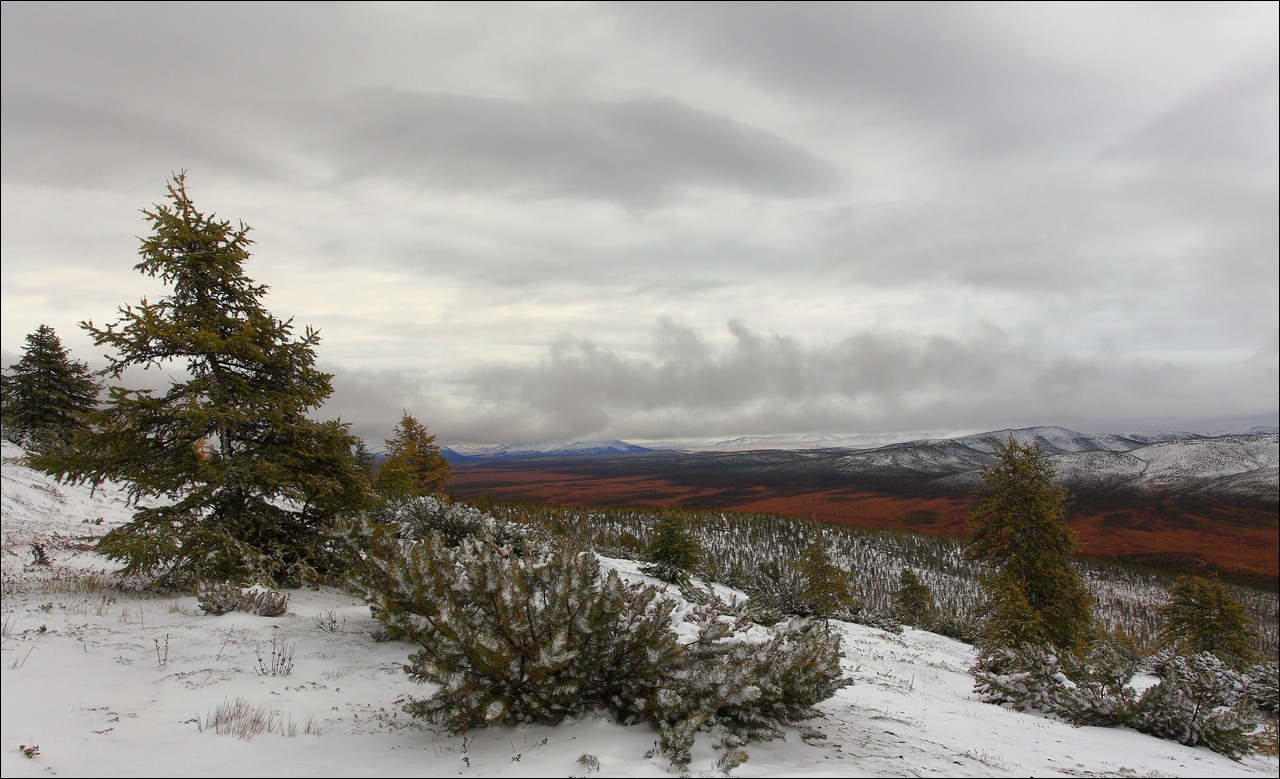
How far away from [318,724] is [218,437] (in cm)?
699

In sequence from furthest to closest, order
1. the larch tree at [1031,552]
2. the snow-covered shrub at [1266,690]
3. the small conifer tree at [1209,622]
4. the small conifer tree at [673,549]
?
the small conifer tree at [1209,622] → the small conifer tree at [673,549] → the larch tree at [1031,552] → the snow-covered shrub at [1266,690]

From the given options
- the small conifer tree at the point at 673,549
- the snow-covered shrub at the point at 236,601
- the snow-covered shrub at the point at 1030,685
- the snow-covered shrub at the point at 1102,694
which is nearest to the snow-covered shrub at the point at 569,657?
the snow-covered shrub at the point at 236,601

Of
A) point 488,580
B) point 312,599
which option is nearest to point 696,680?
point 488,580

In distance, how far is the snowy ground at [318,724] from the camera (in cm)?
383

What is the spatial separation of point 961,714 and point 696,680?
5.65m

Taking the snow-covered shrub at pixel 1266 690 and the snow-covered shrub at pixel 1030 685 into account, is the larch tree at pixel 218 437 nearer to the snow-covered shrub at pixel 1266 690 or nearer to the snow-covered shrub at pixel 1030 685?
the snow-covered shrub at pixel 1030 685

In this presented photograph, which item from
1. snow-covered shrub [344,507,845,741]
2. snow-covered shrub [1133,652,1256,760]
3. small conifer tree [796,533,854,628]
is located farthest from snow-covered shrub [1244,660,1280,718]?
snow-covered shrub [344,507,845,741]

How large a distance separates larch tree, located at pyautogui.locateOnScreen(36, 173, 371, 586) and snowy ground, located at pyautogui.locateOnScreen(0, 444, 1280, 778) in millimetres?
903

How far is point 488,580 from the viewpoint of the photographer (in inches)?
182

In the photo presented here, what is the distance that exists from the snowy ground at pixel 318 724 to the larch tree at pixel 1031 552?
38.0 ft

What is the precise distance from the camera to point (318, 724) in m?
4.65

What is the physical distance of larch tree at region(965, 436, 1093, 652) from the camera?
1836cm

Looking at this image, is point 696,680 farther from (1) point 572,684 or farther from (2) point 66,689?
(2) point 66,689

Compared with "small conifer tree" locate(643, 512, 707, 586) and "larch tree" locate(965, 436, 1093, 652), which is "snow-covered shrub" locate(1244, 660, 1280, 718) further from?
"small conifer tree" locate(643, 512, 707, 586)
